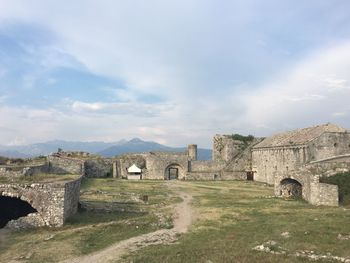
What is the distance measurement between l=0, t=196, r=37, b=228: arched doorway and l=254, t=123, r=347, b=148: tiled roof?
109 ft

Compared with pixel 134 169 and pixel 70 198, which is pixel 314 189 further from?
pixel 134 169

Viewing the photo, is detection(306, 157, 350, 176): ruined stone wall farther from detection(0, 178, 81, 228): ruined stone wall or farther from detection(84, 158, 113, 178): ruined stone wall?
detection(84, 158, 113, 178): ruined stone wall

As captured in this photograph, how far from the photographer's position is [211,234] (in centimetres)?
2177

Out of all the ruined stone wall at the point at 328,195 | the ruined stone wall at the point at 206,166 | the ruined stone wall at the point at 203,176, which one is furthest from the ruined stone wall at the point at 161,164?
the ruined stone wall at the point at 328,195

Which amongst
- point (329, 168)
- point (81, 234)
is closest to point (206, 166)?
point (329, 168)

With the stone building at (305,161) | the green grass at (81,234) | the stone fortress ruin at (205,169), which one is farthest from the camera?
the stone building at (305,161)

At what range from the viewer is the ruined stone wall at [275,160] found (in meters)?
50.1

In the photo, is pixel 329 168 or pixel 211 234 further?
pixel 329 168

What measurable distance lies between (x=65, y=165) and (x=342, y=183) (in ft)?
131

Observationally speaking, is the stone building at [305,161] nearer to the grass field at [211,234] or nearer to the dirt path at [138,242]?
the grass field at [211,234]

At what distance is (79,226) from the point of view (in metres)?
24.1

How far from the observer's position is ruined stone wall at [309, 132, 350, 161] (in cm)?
4944

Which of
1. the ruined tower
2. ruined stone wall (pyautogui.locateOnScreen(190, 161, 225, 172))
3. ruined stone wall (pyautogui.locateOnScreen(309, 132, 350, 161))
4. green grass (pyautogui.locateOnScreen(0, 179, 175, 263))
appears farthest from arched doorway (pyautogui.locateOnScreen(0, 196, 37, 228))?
the ruined tower

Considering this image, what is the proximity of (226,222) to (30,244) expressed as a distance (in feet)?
37.0
